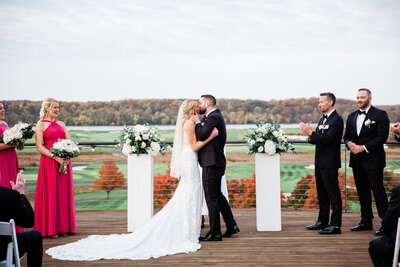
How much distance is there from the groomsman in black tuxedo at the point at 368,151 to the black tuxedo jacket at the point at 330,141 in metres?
0.21

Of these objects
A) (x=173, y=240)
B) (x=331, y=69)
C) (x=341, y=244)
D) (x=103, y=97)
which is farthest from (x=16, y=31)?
(x=341, y=244)

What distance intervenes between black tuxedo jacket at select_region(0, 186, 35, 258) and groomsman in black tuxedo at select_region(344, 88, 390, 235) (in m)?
3.82

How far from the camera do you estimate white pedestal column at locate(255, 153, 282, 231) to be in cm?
525

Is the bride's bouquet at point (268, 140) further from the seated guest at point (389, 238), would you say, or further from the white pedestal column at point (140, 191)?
the seated guest at point (389, 238)

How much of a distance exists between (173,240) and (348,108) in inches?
427

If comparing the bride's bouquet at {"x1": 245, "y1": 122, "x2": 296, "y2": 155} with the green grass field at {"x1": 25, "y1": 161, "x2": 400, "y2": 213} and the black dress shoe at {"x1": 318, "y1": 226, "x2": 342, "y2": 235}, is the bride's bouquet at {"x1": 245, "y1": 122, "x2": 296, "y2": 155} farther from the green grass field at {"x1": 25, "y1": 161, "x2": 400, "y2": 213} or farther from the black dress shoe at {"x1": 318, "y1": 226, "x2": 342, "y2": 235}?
the green grass field at {"x1": 25, "y1": 161, "x2": 400, "y2": 213}

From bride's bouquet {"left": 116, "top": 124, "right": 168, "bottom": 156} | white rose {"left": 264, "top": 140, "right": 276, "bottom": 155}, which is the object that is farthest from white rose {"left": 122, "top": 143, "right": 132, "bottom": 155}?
white rose {"left": 264, "top": 140, "right": 276, "bottom": 155}

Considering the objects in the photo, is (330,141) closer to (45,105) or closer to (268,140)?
(268,140)

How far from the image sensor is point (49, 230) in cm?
498

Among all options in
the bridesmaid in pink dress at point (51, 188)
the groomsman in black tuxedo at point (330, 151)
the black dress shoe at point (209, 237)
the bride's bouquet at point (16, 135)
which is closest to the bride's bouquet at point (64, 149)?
the bridesmaid in pink dress at point (51, 188)

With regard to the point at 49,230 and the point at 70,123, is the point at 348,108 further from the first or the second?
the point at 49,230

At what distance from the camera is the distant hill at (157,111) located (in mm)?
14469

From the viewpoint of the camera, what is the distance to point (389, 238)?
2.89 metres

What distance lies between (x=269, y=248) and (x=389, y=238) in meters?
1.68
